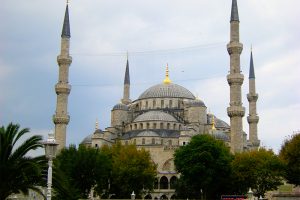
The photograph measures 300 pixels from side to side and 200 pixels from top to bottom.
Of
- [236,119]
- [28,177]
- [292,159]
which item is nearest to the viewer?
[28,177]

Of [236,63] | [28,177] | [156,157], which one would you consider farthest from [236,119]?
[28,177]

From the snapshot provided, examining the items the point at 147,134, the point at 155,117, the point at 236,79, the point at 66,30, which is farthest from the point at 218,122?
the point at 66,30

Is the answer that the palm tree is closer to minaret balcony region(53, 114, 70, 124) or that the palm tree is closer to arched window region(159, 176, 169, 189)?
minaret balcony region(53, 114, 70, 124)

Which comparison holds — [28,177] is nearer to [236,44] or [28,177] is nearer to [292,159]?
[292,159]

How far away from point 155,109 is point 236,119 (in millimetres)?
22000

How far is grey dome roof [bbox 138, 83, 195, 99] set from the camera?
2810 inches

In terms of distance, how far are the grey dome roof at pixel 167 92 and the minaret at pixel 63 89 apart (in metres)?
20.6

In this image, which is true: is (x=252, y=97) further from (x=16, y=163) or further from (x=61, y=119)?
(x=16, y=163)

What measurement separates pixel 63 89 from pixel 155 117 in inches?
612

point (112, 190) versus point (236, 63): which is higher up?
point (236, 63)

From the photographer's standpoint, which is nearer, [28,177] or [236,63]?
[28,177]

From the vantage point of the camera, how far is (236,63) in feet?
168

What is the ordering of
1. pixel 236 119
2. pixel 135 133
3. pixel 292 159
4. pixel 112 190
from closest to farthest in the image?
pixel 292 159 < pixel 112 190 < pixel 236 119 < pixel 135 133

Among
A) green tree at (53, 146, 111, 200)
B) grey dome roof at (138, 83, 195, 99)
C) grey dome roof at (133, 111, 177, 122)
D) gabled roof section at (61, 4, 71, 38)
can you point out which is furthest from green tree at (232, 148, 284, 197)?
grey dome roof at (138, 83, 195, 99)
